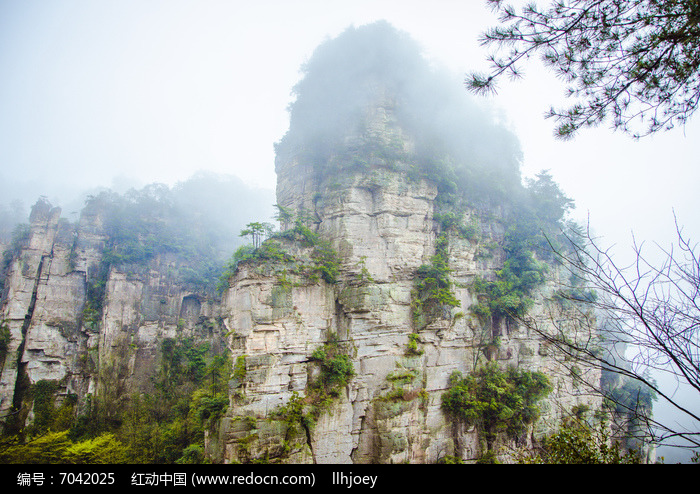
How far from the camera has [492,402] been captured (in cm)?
1580

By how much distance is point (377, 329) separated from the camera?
50.7 feet

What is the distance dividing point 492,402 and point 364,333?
257 inches

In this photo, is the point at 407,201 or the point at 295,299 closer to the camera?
the point at 295,299

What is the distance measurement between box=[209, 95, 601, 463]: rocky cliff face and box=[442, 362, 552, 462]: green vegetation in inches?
18.7

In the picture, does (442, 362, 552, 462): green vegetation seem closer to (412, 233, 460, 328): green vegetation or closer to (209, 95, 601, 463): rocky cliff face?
(209, 95, 601, 463): rocky cliff face

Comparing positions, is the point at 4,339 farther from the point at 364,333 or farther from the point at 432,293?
the point at 432,293

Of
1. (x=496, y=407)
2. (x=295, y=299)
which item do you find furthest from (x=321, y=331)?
(x=496, y=407)

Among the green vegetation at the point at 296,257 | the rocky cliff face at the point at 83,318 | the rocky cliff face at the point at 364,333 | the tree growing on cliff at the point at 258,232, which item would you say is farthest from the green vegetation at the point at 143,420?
the tree growing on cliff at the point at 258,232

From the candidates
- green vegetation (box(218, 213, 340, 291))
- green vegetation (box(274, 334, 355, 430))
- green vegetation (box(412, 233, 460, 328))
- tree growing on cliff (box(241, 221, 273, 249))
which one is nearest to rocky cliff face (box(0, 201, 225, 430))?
tree growing on cliff (box(241, 221, 273, 249))

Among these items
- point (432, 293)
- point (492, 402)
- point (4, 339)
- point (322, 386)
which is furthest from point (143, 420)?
point (492, 402)

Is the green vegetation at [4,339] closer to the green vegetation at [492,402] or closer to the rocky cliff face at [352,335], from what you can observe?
the rocky cliff face at [352,335]

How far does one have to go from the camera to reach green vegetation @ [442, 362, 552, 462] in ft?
51.6

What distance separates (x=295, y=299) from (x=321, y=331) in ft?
5.93
